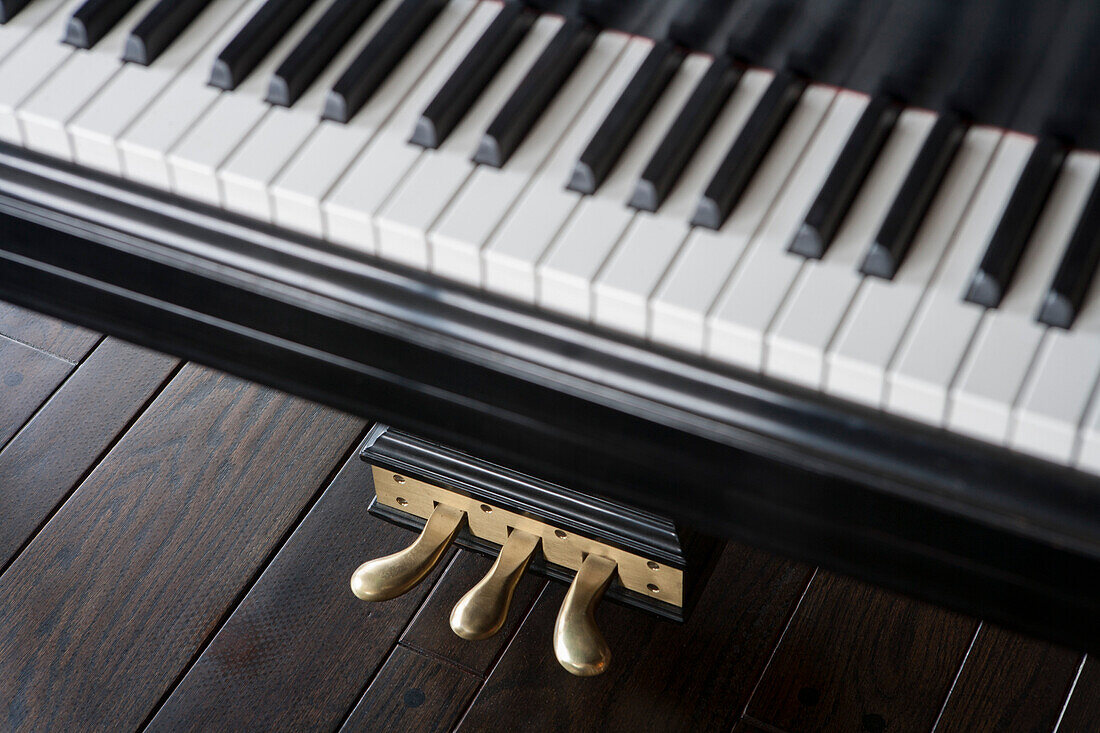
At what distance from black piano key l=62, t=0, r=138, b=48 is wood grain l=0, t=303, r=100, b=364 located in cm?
110

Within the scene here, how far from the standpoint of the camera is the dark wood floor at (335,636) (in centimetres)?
176

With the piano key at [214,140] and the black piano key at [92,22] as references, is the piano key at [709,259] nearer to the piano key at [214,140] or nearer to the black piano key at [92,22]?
the piano key at [214,140]

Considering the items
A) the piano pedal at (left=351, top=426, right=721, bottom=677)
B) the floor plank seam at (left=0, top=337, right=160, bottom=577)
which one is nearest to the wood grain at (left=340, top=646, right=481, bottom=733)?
the piano pedal at (left=351, top=426, right=721, bottom=677)

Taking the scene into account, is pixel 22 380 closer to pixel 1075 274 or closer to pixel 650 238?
pixel 650 238

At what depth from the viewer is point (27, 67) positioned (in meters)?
1.20

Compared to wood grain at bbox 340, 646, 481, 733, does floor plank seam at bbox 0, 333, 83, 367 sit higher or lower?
higher

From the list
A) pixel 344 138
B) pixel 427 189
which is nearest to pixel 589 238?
pixel 427 189

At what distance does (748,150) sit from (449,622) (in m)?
0.96

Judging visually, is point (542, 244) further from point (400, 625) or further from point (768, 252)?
point (400, 625)

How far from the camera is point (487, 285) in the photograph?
3.47ft

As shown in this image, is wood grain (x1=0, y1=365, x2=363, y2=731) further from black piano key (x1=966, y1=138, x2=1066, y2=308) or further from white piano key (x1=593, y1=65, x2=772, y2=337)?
black piano key (x1=966, y1=138, x2=1066, y2=308)

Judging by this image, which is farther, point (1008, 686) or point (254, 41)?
point (1008, 686)

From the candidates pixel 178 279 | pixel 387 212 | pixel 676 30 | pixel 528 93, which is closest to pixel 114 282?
pixel 178 279

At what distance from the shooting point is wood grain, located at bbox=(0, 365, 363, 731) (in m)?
1.80
